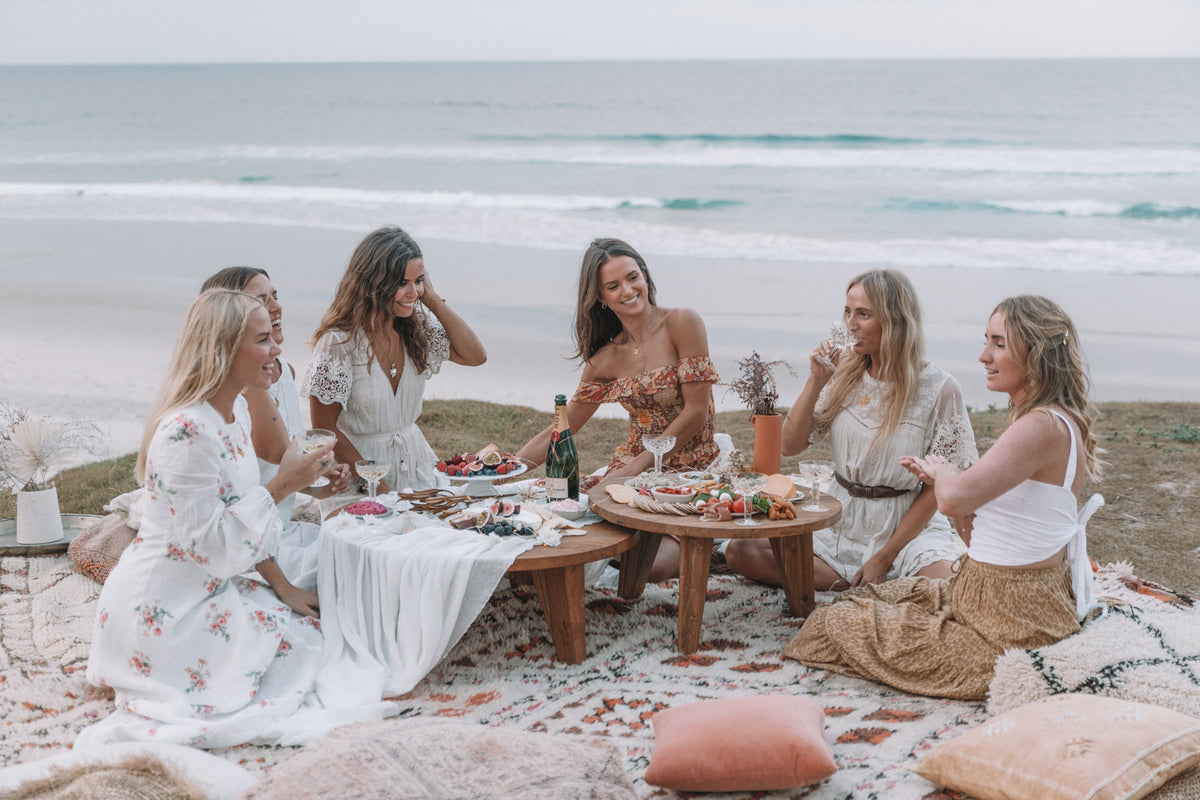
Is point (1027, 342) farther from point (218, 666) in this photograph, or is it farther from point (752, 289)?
point (752, 289)

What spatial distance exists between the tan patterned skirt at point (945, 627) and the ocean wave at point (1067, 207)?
16973mm

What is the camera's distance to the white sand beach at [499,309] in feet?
30.4

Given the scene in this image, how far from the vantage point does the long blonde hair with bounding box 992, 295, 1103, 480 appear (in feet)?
11.4

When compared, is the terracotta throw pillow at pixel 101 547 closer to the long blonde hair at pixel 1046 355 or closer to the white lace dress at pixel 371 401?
the white lace dress at pixel 371 401

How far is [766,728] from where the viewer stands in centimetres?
309

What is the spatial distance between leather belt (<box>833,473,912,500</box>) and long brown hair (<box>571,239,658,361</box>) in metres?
1.31

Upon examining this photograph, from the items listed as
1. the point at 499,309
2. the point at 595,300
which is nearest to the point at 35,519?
the point at 595,300

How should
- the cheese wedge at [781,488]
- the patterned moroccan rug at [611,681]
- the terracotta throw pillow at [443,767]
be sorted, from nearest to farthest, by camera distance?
the terracotta throw pillow at [443,767] → the patterned moroccan rug at [611,681] → the cheese wedge at [781,488]

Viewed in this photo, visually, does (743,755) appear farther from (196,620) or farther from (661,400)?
(661,400)

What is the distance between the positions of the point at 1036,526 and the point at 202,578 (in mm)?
2776

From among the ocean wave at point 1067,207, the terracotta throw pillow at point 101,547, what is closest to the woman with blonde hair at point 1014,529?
the terracotta throw pillow at point 101,547

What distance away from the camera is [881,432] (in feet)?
14.6

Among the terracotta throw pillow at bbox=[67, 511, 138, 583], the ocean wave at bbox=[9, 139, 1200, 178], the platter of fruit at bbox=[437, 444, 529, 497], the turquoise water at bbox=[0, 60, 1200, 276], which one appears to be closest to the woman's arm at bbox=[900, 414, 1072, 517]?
the platter of fruit at bbox=[437, 444, 529, 497]

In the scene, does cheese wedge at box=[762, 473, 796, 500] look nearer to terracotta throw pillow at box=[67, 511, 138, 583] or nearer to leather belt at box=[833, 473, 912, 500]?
leather belt at box=[833, 473, 912, 500]
